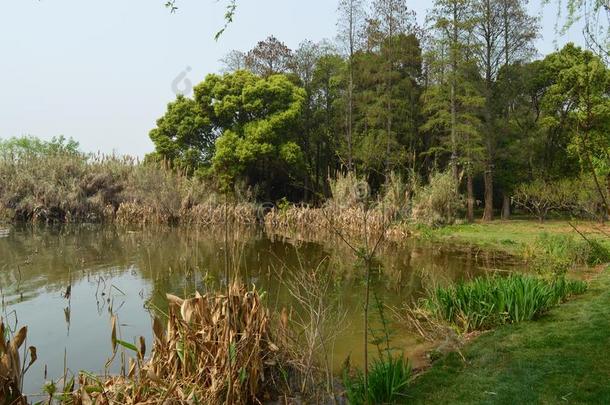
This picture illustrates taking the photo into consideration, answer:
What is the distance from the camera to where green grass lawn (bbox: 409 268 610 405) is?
3.82 meters

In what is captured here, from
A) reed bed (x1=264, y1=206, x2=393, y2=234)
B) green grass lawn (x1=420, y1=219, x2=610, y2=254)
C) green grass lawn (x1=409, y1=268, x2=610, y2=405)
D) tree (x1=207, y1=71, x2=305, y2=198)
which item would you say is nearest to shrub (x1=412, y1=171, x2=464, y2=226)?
green grass lawn (x1=420, y1=219, x2=610, y2=254)

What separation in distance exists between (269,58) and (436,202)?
49.9 feet

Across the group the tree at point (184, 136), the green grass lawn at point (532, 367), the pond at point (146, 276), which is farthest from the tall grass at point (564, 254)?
the tree at point (184, 136)

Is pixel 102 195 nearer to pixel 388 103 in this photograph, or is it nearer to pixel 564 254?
pixel 388 103

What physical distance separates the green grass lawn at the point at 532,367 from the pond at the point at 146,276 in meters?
0.94

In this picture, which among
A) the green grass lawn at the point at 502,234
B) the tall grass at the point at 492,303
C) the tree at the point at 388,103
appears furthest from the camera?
the tree at the point at 388,103

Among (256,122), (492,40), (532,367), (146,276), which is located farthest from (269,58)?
(532,367)

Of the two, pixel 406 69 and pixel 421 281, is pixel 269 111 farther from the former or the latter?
pixel 421 281

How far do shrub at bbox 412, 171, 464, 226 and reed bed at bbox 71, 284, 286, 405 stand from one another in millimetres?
14834

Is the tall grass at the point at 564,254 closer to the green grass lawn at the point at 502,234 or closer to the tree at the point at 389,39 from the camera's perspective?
the green grass lawn at the point at 502,234

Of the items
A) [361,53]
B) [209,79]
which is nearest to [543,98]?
[361,53]

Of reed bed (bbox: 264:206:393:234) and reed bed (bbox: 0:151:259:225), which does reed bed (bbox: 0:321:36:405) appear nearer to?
reed bed (bbox: 264:206:393:234)

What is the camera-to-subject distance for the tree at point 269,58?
29.0 m

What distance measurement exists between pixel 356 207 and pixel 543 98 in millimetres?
13119
